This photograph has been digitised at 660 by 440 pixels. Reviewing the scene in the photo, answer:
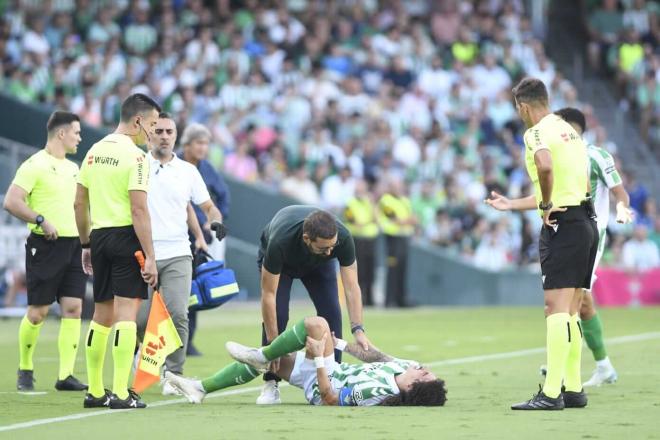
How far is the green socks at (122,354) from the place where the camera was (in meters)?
10.4

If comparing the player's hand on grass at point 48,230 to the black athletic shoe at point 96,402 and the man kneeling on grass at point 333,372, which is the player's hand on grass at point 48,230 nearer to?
the black athletic shoe at point 96,402

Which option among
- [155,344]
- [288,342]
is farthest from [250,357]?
[155,344]

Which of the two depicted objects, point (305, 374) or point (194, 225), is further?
point (194, 225)

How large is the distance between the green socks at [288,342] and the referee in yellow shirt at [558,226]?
1.55 m

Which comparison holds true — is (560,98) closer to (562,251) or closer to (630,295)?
(630,295)

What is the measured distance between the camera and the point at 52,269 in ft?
40.8

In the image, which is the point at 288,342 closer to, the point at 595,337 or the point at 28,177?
the point at 28,177

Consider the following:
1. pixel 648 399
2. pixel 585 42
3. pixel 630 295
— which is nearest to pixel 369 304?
pixel 630 295

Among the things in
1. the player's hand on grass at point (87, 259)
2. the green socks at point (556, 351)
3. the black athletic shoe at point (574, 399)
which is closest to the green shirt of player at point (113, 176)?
the player's hand on grass at point (87, 259)

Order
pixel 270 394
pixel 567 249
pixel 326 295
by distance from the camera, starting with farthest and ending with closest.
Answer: pixel 326 295
pixel 270 394
pixel 567 249

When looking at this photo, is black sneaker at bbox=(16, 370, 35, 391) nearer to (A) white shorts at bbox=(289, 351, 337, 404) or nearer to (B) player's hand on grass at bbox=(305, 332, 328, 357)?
(A) white shorts at bbox=(289, 351, 337, 404)

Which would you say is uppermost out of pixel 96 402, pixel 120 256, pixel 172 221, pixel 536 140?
pixel 536 140

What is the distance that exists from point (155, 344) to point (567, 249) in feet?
9.81

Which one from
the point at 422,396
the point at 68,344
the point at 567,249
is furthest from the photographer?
the point at 68,344
